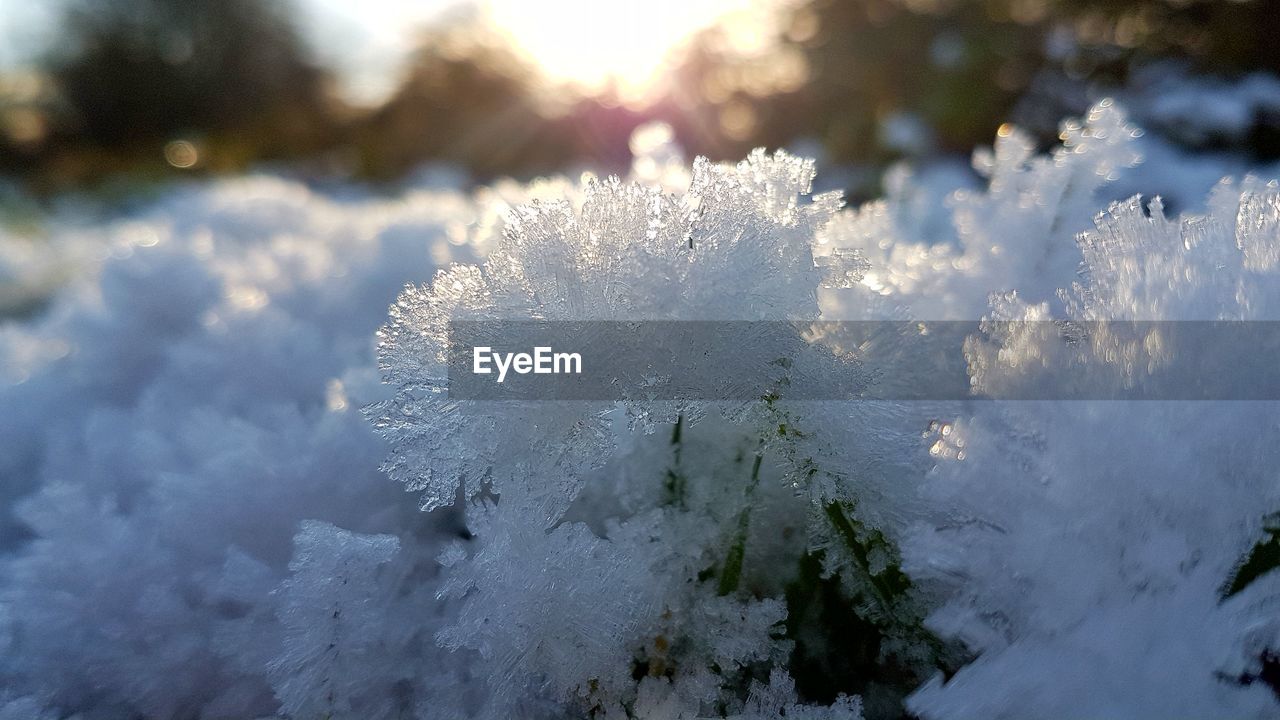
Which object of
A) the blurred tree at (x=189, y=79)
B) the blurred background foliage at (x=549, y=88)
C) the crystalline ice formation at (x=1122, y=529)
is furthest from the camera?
the blurred tree at (x=189, y=79)

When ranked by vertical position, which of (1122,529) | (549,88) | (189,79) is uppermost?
(189,79)

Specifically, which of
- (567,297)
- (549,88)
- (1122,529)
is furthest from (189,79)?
(1122,529)

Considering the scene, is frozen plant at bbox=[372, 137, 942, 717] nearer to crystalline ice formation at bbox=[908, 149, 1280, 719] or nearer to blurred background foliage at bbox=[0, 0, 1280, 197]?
crystalline ice formation at bbox=[908, 149, 1280, 719]

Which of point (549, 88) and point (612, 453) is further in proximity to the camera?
point (549, 88)

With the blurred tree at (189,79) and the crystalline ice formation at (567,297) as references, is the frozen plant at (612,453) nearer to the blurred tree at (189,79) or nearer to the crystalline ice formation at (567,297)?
the crystalline ice formation at (567,297)

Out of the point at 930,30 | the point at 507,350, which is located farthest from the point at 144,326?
the point at 930,30

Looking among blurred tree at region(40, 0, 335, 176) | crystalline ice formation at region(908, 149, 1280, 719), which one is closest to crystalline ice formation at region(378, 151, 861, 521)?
crystalline ice formation at region(908, 149, 1280, 719)

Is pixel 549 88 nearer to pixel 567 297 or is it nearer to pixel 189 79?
pixel 189 79

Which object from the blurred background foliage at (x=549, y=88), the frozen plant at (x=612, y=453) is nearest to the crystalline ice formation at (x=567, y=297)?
the frozen plant at (x=612, y=453)
